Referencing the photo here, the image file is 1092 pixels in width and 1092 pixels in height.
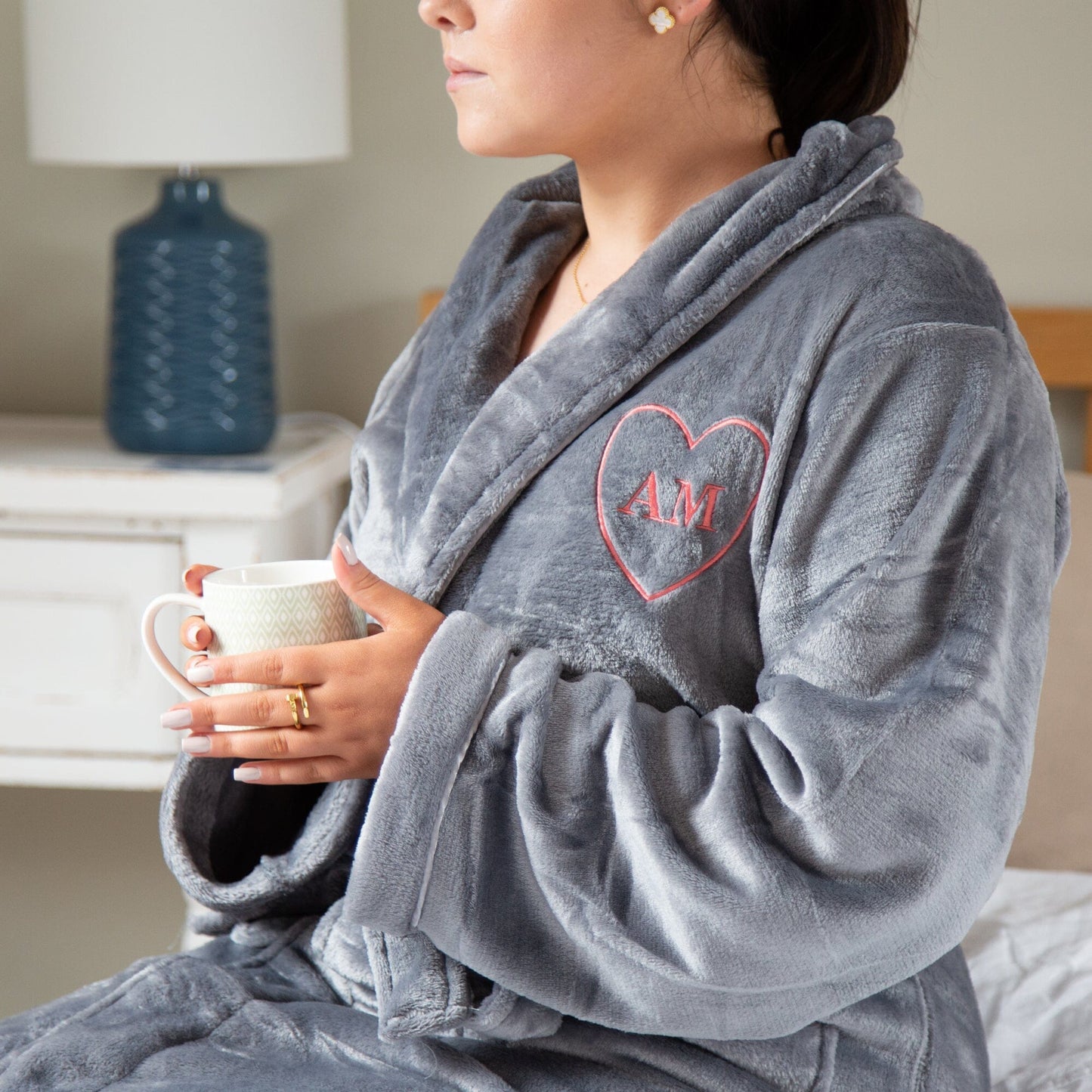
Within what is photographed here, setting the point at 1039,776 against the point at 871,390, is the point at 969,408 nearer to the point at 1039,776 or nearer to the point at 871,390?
the point at 871,390

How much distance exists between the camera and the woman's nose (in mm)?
820

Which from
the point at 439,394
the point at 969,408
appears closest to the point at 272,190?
the point at 439,394

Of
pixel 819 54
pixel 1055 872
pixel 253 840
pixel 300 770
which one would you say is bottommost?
pixel 1055 872

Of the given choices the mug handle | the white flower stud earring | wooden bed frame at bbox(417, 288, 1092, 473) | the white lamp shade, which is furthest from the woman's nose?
wooden bed frame at bbox(417, 288, 1092, 473)

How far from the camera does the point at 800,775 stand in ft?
2.19

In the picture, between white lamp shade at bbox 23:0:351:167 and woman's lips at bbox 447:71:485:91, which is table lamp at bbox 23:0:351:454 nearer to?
white lamp shade at bbox 23:0:351:167

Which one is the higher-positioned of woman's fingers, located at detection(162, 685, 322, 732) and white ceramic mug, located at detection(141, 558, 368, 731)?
white ceramic mug, located at detection(141, 558, 368, 731)

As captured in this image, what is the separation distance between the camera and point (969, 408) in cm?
69

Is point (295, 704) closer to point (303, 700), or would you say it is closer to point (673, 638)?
point (303, 700)

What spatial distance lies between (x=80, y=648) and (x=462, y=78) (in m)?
0.97

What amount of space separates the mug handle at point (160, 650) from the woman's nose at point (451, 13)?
38cm

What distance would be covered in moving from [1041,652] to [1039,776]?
2.42 ft

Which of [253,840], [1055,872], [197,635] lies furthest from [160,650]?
[1055,872]

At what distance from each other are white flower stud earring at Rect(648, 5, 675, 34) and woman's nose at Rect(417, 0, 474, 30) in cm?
11
